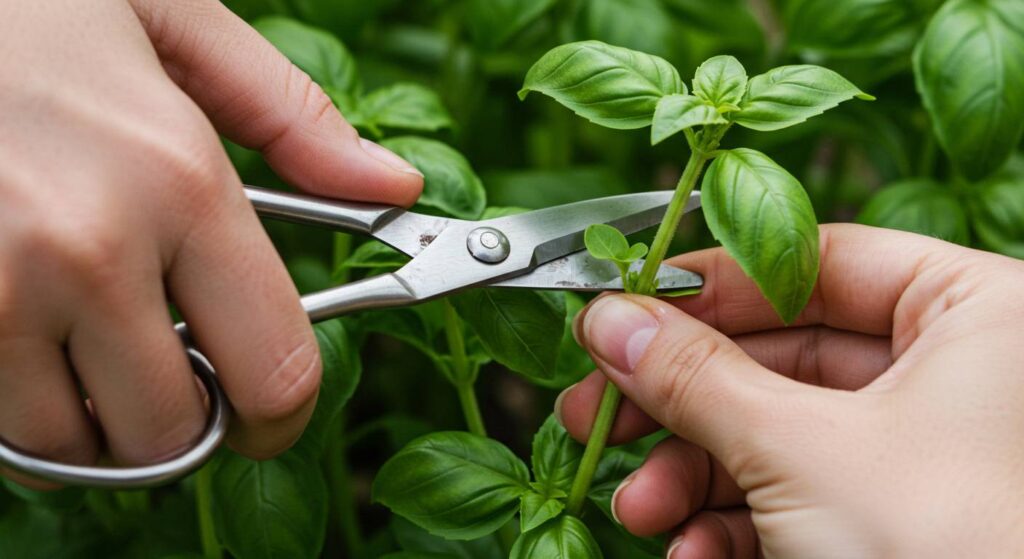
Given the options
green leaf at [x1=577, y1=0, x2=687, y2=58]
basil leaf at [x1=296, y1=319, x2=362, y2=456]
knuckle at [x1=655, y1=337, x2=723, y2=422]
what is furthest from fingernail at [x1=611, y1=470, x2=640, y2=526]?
green leaf at [x1=577, y1=0, x2=687, y2=58]

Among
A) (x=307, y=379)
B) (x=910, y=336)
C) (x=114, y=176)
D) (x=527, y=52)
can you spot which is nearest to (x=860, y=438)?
(x=910, y=336)

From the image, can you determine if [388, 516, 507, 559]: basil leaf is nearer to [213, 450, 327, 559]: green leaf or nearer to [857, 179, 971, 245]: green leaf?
[213, 450, 327, 559]: green leaf

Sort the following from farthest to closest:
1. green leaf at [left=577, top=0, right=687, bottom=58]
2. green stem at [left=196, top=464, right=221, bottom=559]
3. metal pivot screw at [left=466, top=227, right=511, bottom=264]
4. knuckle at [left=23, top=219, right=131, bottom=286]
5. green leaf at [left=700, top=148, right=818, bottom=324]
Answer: green leaf at [left=577, top=0, right=687, bottom=58] < green stem at [left=196, top=464, right=221, bottom=559] < metal pivot screw at [left=466, top=227, right=511, bottom=264] < green leaf at [left=700, top=148, right=818, bottom=324] < knuckle at [left=23, top=219, right=131, bottom=286]

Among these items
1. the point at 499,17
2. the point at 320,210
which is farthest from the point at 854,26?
the point at 320,210

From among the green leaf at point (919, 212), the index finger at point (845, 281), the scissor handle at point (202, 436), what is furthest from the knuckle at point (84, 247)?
the green leaf at point (919, 212)

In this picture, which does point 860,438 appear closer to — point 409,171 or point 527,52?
point 409,171

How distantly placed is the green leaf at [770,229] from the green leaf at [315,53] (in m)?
0.42

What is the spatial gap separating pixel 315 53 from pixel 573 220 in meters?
0.32

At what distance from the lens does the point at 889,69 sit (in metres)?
1.08

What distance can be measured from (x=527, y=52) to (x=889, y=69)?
0.42 m

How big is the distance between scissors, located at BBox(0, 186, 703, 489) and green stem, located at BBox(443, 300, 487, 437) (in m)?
0.07

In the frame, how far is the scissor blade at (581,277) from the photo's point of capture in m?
0.73

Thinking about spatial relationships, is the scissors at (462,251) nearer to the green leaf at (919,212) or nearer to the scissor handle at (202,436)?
the scissor handle at (202,436)

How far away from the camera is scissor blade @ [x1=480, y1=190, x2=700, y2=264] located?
74cm
